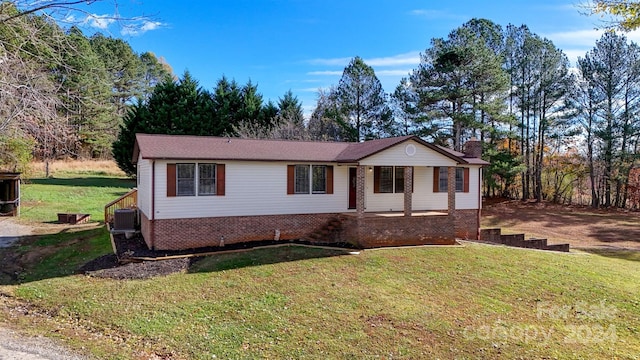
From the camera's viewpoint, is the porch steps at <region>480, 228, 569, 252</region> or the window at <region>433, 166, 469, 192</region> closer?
the window at <region>433, 166, 469, 192</region>

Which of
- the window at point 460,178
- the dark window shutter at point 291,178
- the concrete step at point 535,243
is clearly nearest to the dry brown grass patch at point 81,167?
the dark window shutter at point 291,178

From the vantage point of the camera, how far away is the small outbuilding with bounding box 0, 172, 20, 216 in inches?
757

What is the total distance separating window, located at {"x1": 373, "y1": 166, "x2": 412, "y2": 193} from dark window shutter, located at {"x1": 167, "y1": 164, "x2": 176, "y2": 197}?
Result: 752cm

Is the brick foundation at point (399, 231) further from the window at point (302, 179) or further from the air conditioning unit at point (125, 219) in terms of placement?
the air conditioning unit at point (125, 219)

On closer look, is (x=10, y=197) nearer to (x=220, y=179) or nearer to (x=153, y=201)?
(x=153, y=201)

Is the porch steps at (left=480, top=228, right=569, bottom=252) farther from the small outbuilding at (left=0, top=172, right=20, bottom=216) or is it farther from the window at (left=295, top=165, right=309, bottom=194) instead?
the small outbuilding at (left=0, top=172, right=20, bottom=216)

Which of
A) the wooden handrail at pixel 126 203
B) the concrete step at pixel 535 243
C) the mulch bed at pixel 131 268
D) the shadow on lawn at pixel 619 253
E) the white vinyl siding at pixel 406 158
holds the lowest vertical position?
the shadow on lawn at pixel 619 253

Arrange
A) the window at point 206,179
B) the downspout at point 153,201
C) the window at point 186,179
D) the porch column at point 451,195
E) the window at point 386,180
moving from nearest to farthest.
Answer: the downspout at point 153,201 < the window at point 186,179 < the window at point 206,179 < the porch column at point 451,195 < the window at point 386,180

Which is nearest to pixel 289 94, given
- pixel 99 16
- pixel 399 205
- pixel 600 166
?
pixel 399 205

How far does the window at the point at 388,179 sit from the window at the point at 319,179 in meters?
2.17

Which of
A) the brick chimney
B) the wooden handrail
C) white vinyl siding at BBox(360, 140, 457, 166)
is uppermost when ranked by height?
the brick chimney

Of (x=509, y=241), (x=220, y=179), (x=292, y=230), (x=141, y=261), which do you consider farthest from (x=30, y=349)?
(x=509, y=241)

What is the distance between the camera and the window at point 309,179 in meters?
13.7

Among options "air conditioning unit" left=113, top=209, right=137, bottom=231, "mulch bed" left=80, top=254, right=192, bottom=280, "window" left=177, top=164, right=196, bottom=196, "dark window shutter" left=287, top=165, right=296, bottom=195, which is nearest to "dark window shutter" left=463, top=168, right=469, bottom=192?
"dark window shutter" left=287, top=165, right=296, bottom=195
